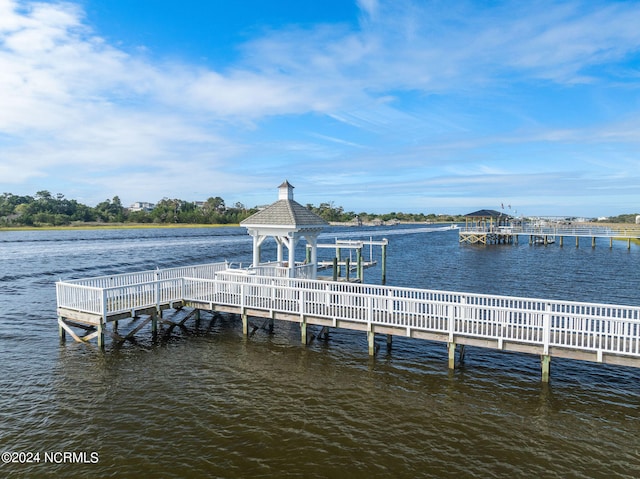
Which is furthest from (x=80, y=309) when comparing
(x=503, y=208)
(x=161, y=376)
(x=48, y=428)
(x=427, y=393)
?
(x=503, y=208)

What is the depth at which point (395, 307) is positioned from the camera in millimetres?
14039

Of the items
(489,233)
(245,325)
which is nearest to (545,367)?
(245,325)

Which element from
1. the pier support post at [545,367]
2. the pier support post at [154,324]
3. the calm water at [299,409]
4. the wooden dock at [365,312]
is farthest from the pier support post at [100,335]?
the pier support post at [545,367]

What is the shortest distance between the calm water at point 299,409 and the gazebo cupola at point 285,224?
12.0 feet

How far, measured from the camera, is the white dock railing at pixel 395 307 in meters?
11.6

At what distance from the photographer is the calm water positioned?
8453 mm

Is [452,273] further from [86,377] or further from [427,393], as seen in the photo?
[86,377]

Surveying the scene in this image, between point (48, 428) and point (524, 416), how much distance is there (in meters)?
11.2

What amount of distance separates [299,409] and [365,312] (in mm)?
4565

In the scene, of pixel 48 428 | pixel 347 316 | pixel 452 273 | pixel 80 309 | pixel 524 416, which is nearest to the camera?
pixel 48 428

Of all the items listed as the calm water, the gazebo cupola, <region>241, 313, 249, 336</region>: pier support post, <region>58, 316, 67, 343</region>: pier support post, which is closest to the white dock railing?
<region>241, 313, 249, 336</region>: pier support post

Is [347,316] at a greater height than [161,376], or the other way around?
[347,316]

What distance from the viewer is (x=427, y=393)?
11781mm

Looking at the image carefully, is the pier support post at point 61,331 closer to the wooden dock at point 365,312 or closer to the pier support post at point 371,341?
the wooden dock at point 365,312
